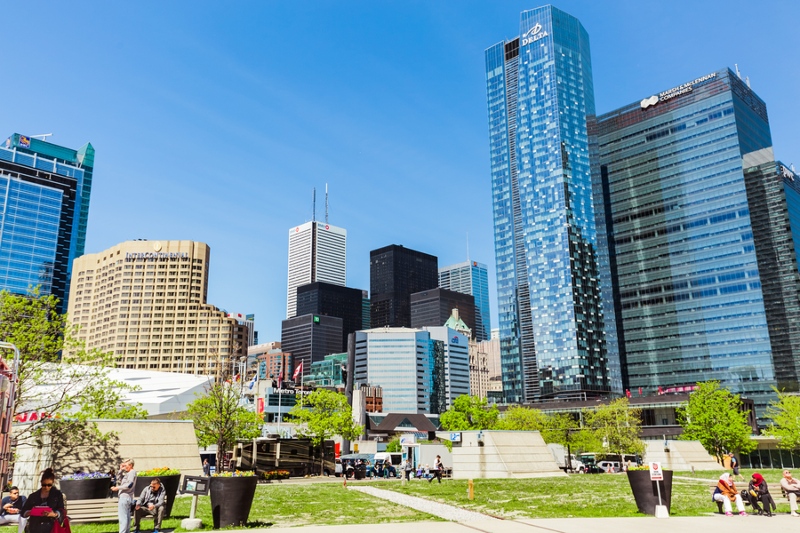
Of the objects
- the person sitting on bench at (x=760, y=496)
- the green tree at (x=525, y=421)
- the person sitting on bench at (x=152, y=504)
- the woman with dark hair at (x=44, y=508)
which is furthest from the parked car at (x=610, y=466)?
the woman with dark hair at (x=44, y=508)

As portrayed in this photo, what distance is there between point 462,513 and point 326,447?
128 feet

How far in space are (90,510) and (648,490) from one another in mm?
17490

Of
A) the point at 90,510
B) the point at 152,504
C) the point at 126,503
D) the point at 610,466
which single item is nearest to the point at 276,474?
the point at 90,510

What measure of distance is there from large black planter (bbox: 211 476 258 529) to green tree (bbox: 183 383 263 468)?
31236mm

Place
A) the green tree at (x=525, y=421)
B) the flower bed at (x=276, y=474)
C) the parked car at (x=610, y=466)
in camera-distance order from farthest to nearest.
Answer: the green tree at (x=525, y=421) < the parked car at (x=610, y=466) < the flower bed at (x=276, y=474)

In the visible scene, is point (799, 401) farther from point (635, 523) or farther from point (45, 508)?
point (45, 508)

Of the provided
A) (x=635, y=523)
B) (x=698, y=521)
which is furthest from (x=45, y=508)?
(x=698, y=521)

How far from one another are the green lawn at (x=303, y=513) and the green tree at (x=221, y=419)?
2280cm

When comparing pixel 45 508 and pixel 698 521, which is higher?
pixel 45 508

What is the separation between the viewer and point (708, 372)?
189875mm

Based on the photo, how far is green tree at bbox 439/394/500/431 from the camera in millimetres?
119312

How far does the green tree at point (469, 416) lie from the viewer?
119312mm

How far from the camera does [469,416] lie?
4914 inches

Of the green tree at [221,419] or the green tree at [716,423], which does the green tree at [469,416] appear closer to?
the green tree at [716,423]
